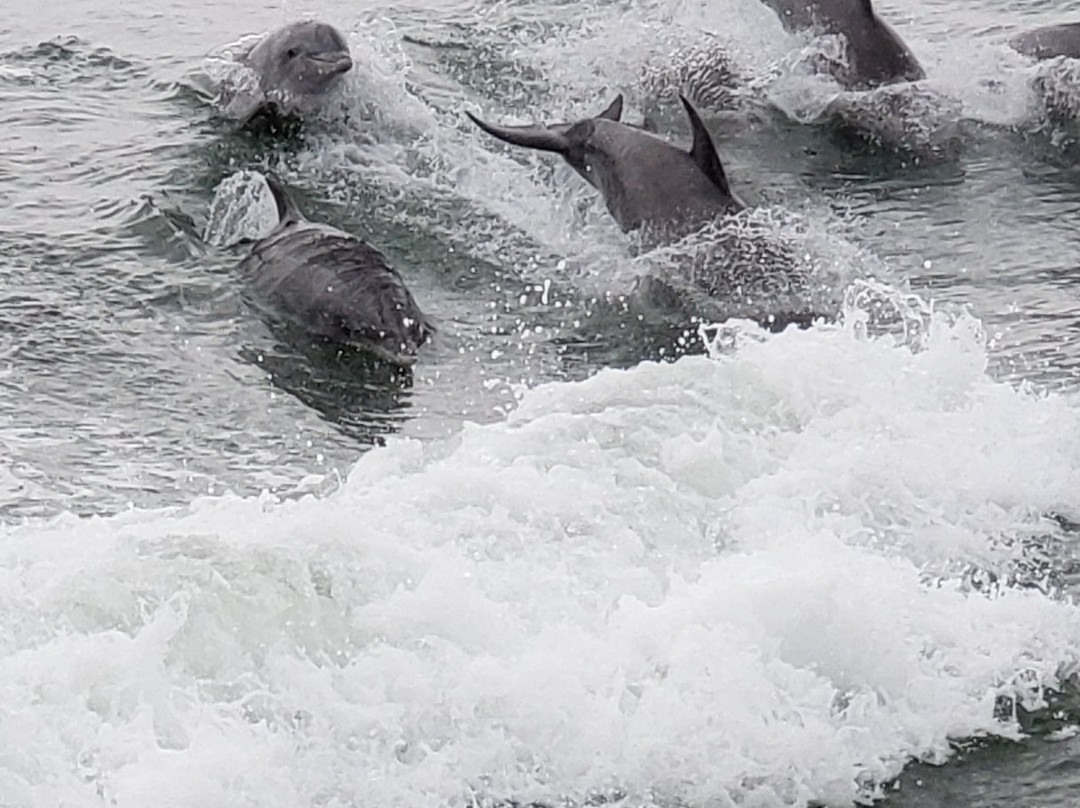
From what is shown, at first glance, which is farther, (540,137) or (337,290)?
(540,137)

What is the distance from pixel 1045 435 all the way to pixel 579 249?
13.0ft

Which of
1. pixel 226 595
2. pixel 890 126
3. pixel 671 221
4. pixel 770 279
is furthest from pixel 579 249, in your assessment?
pixel 226 595

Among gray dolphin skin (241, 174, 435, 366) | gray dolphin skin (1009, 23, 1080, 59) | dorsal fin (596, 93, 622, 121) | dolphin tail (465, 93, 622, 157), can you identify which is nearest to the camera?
gray dolphin skin (241, 174, 435, 366)

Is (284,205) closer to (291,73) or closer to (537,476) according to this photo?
(291,73)

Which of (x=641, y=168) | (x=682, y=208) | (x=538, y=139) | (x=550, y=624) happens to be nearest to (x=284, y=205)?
(x=538, y=139)

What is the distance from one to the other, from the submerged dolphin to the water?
20 centimetres

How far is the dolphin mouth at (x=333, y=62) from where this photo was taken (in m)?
14.2

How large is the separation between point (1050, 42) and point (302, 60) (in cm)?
533

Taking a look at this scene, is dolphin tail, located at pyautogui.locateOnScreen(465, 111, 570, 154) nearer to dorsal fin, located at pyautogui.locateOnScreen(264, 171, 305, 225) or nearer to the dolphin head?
dorsal fin, located at pyautogui.locateOnScreen(264, 171, 305, 225)

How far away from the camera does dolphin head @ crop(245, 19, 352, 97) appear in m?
14.2

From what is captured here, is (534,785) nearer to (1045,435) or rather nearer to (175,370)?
(1045,435)

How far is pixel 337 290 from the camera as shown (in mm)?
11016

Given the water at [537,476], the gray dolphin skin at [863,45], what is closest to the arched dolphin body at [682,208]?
the water at [537,476]

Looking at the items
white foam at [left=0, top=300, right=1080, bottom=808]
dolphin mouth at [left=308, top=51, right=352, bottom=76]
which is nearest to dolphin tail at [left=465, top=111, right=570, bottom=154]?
dolphin mouth at [left=308, top=51, right=352, bottom=76]
